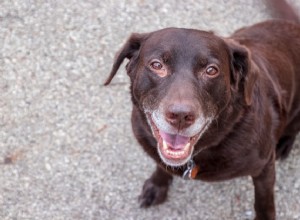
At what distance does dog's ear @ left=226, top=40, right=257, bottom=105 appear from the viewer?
300 cm

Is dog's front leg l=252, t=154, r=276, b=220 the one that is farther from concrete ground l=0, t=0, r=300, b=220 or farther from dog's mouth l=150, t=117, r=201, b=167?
dog's mouth l=150, t=117, r=201, b=167

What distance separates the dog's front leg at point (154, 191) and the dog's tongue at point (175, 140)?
3.45 ft

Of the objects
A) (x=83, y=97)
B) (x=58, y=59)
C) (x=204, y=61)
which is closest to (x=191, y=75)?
(x=204, y=61)

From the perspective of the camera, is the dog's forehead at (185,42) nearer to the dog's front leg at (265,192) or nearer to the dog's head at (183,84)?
the dog's head at (183,84)

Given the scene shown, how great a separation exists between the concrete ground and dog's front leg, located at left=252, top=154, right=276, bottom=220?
265 mm

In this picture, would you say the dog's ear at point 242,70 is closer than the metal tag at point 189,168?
Yes

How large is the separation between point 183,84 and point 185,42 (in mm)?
234

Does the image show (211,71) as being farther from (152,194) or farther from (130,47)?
(152,194)

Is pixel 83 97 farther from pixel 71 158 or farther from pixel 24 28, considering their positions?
pixel 24 28

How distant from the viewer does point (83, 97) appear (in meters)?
4.46

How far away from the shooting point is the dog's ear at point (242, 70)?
300 centimetres

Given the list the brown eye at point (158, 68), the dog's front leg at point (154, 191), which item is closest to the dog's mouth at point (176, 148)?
the brown eye at point (158, 68)

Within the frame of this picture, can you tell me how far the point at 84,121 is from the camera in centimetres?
435

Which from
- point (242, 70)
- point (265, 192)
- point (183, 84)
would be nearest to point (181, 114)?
point (183, 84)
